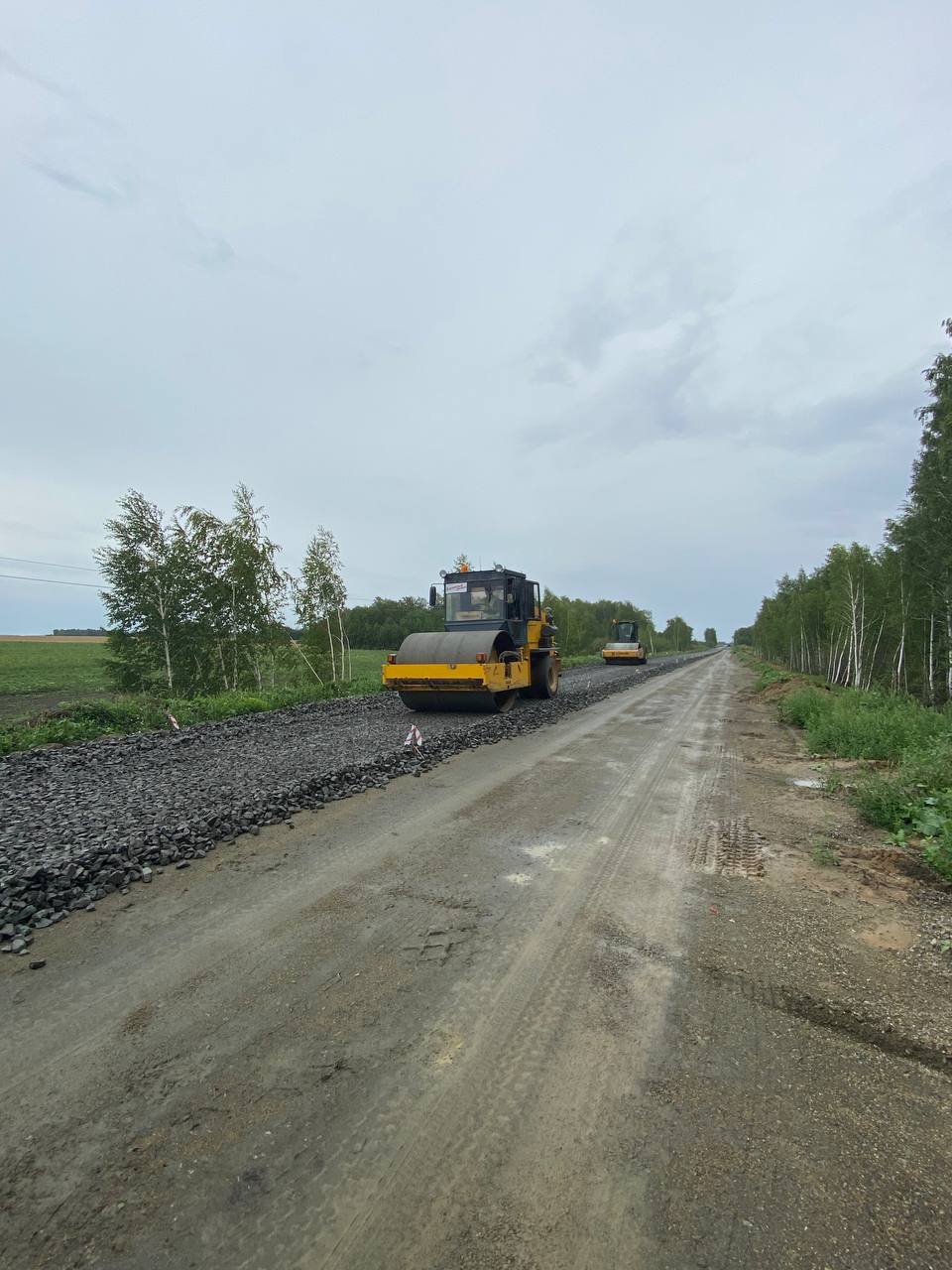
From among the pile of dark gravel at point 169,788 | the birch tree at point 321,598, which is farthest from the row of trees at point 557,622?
the pile of dark gravel at point 169,788

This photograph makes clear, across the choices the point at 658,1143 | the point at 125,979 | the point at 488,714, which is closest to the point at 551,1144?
the point at 658,1143

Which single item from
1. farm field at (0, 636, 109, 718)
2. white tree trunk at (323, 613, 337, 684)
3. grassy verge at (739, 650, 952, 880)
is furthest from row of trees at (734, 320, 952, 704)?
farm field at (0, 636, 109, 718)

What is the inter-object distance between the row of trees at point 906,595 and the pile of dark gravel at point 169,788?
53.7 ft

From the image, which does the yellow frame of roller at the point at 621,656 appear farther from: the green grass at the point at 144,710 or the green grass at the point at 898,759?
the green grass at the point at 898,759

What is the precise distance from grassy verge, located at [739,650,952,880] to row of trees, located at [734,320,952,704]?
9983 millimetres

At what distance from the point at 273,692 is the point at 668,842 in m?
11.9

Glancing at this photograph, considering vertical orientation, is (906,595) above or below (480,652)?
above

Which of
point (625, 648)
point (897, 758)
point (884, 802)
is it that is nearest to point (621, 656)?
point (625, 648)

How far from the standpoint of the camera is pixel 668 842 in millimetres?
4988

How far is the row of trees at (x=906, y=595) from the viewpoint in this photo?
61.0 ft

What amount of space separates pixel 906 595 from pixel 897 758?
22772 millimetres

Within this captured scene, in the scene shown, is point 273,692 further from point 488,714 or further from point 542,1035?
point 542,1035

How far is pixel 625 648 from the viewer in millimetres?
35562

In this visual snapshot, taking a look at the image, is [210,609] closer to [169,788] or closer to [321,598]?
[321,598]
